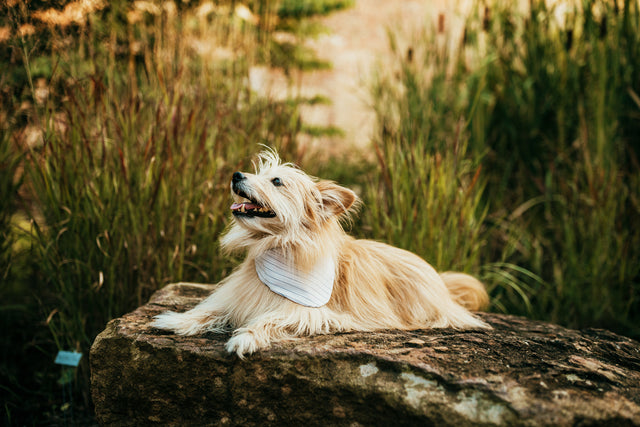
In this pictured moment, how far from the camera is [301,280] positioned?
244 centimetres

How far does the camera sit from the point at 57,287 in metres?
3.09

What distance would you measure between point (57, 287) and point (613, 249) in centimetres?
403

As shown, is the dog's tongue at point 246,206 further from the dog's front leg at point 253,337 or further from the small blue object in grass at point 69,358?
the small blue object in grass at point 69,358

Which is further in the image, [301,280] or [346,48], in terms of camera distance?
[346,48]

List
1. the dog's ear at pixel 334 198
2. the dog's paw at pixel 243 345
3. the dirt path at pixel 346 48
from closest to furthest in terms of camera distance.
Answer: the dog's paw at pixel 243 345
the dog's ear at pixel 334 198
the dirt path at pixel 346 48

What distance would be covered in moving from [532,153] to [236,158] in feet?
9.71

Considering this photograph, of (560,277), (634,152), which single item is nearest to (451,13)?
(634,152)

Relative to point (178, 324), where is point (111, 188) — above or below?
above

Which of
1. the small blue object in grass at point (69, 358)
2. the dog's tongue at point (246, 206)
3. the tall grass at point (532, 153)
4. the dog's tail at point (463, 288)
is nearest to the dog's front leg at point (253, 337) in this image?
the dog's tongue at point (246, 206)

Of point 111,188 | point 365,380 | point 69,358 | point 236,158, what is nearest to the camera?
point 365,380

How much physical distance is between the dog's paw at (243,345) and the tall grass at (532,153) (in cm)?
160

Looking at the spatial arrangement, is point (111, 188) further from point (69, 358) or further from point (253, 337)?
point (253, 337)

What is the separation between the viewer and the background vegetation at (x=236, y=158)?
3119 mm

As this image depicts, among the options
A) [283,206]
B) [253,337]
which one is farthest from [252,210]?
[253,337]
